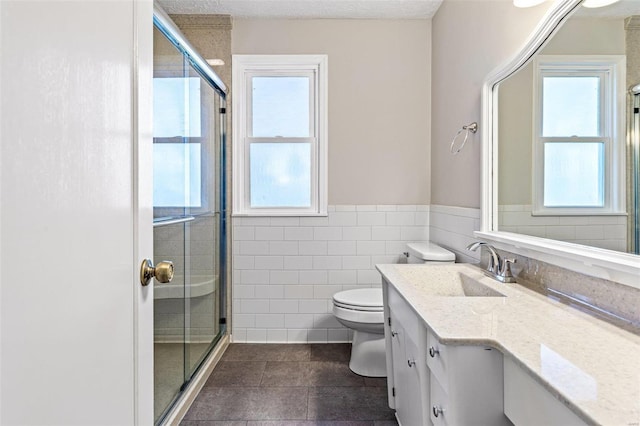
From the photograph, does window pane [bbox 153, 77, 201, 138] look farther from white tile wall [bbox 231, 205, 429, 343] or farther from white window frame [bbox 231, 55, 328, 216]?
white tile wall [bbox 231, 205, 429, 343]

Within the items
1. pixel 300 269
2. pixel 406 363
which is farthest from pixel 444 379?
pixel 300 269

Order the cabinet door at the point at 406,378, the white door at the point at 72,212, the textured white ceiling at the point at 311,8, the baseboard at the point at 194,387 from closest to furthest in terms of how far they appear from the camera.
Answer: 1. the white door at the point at 72,212
2. the cabinet door at the point at 406,378
3. the baseboard at the point at 194,387
4. the textured white ceiling at the point at 311,8

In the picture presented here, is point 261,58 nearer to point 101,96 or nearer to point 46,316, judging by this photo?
point 101,96

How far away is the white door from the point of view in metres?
0.51

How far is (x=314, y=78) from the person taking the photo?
9.43ft

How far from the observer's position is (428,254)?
7.48ft

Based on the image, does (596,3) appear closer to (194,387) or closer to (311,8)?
(311,8)

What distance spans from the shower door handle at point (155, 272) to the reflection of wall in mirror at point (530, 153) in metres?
1.21

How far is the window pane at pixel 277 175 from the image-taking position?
2.90 metres

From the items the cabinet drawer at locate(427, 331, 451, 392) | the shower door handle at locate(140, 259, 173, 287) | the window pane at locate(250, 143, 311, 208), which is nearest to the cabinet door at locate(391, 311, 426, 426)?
the cabinet drawer at locate(427, 331, 451, 392)

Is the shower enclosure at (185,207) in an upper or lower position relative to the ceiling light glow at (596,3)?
lower

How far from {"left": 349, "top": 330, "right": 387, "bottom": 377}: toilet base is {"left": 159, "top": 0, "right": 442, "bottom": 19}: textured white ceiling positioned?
2.24 meters

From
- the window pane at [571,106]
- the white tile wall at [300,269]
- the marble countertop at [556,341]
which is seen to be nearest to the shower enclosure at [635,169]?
the window pane at [571,106]

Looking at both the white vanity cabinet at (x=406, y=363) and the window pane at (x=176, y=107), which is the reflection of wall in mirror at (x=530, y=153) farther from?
the window pane at (x=176, y=107)
